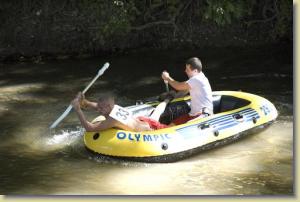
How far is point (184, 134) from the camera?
6.59 m

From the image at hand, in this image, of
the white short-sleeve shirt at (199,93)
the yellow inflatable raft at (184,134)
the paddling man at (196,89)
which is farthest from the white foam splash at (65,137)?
the white short-sleeve shirt at (199,93)

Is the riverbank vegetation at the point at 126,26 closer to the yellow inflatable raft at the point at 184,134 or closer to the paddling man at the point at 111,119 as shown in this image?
the yellow inflatable raft at the point at 184,134

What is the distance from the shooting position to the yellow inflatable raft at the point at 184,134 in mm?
6367

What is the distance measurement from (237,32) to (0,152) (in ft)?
23.8

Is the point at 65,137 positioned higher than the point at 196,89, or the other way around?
the point at 196,89

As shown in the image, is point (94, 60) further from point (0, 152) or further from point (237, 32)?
point (0, 152)

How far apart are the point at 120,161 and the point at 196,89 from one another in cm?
130

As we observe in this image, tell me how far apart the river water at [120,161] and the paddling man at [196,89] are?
0.50m

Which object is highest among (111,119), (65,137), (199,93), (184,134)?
(199,93)

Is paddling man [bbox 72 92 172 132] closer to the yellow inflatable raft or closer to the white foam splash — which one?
the yellow inflatable raft

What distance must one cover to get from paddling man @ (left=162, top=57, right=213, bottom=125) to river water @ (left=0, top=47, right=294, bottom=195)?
19.9 inches

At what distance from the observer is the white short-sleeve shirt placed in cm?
690

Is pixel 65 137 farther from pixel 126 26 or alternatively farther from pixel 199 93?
pixel 126 26

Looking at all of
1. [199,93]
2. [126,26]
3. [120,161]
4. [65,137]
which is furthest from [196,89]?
[126,26]
